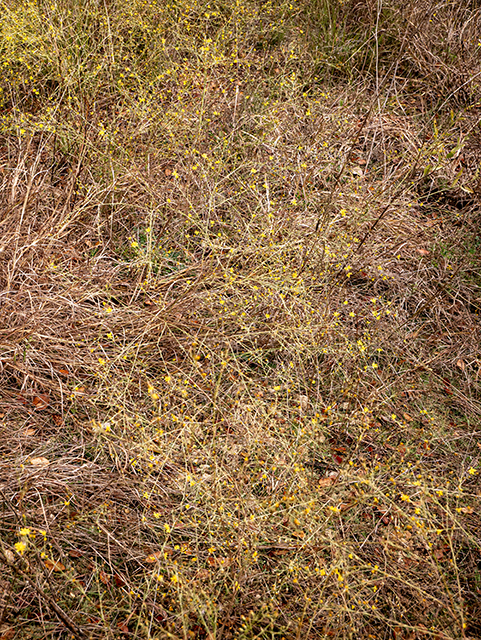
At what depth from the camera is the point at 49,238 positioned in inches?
110

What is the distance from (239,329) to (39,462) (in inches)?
47.5

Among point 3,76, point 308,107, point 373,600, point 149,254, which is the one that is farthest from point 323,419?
point 3,76

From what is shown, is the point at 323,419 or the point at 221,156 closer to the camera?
the point at 323,419

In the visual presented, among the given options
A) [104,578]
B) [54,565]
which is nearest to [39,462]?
[54,565]

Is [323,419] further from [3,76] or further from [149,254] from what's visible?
[3,76]

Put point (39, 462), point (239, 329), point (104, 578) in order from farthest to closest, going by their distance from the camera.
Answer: point (239, 329) → point (39, 462) → point (104, 578)

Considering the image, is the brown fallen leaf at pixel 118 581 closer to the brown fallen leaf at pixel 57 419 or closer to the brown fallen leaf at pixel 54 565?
the brown fallen leaf at pixel 54 565

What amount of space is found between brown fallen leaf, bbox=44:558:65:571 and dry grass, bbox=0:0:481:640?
0.02 m

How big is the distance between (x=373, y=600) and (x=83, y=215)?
2.54 meters

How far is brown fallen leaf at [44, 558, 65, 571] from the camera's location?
1.97m

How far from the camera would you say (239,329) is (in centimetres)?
280

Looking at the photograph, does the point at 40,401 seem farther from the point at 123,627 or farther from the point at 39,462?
the point at 123,627

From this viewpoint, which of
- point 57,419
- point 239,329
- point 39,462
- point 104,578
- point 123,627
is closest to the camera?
point 123,627

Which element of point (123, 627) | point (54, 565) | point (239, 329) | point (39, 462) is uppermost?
point (239, 329)
